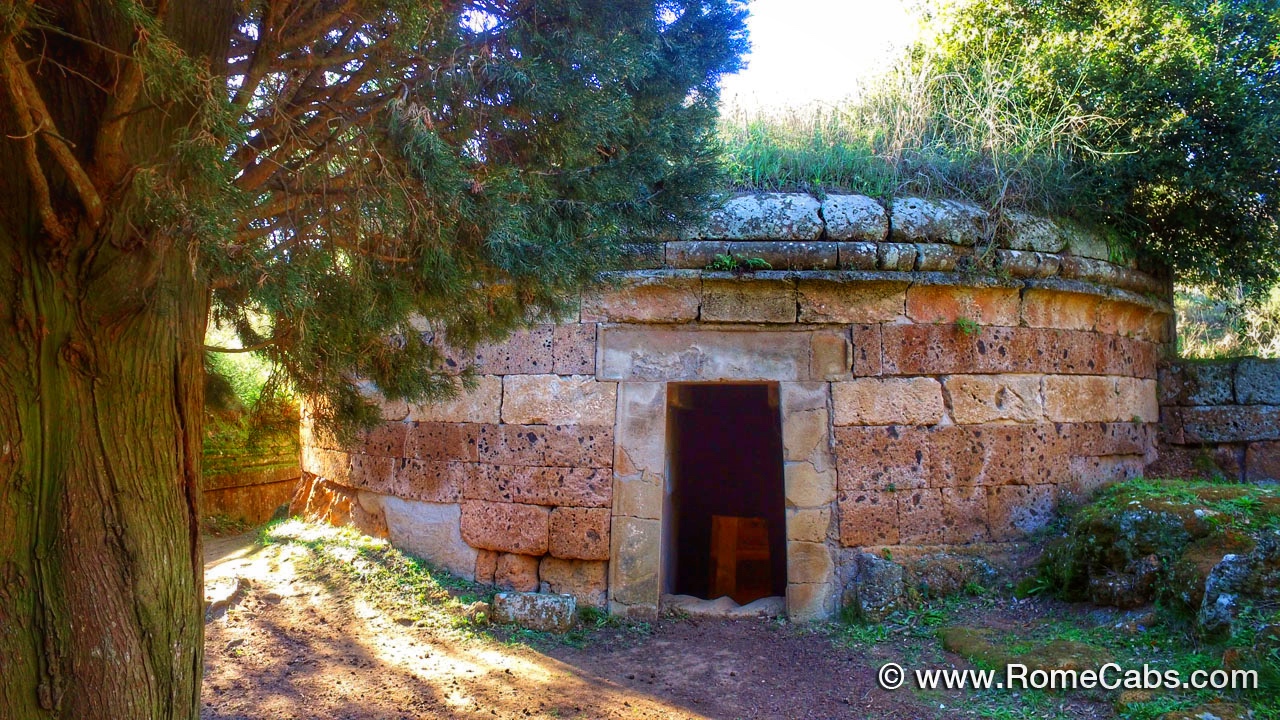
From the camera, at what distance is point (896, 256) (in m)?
5.70

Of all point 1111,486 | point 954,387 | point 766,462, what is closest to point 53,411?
point 954,387

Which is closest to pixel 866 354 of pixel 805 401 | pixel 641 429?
pixel 805 401

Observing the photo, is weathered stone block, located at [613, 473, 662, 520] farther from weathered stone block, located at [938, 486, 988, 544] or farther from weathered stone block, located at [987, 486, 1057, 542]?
weathered stone block, located at [987, 486, 1057, 542]

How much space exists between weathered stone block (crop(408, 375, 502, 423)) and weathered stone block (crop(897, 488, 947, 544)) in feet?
9.27

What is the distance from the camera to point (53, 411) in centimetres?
271

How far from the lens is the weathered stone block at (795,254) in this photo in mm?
5672

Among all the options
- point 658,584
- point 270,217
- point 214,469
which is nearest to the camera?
point 270,217

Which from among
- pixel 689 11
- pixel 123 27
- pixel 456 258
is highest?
pixel 689 11

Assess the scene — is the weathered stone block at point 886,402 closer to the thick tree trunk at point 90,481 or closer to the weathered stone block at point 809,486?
the weathered stone block at point 809,486

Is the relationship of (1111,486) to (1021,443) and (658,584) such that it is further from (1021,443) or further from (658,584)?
(658,584)

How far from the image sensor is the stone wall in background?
7191 mm

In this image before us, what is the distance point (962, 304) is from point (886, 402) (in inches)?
35.0

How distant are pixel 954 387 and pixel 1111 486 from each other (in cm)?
145

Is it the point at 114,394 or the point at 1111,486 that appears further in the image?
the point at 1111,486
